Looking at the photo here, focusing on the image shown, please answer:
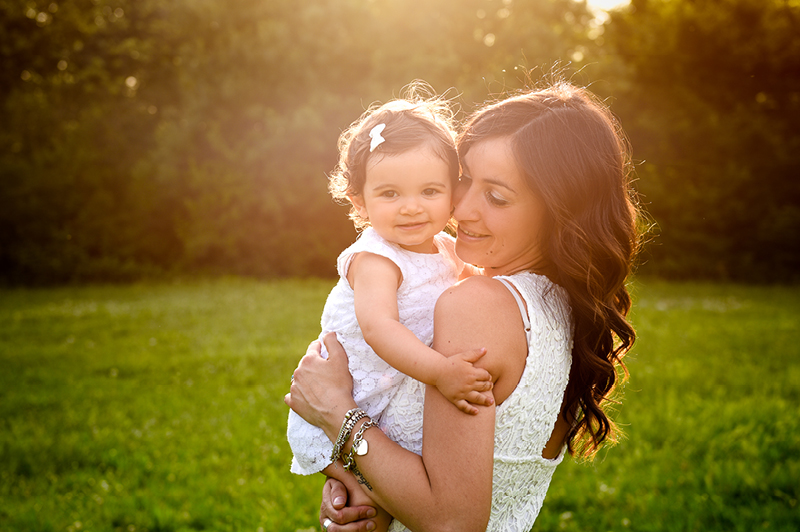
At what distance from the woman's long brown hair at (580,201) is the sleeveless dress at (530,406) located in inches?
3.5

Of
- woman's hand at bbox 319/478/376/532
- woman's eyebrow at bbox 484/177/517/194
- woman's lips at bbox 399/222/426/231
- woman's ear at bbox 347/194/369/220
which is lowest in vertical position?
woman's hand at bbox 319/478/376/532

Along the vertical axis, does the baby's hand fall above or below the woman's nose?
below

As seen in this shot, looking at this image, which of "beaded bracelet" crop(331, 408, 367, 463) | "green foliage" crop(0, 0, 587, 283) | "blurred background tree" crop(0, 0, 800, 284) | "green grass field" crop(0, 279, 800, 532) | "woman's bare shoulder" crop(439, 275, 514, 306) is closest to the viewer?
"woman's bare shoulder" crop(439, 275, 514, 306)

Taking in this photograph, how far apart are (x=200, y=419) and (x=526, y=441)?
17.1 ft

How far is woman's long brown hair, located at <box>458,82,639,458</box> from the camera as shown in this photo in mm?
1894

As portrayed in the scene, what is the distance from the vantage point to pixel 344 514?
190 cm

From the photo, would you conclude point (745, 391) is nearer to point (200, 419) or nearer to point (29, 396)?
point (200, 419)

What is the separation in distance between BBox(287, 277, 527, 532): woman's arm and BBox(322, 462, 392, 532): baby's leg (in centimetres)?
9

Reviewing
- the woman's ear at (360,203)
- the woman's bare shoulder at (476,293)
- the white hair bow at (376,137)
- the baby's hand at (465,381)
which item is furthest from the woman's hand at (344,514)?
the white hair bow at (376,137)

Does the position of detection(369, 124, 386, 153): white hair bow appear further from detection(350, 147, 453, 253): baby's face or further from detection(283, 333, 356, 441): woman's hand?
detection(283, 333, 356, 441): woman's hand

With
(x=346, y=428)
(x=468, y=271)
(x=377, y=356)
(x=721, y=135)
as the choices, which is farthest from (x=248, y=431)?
(x=721, y=135)

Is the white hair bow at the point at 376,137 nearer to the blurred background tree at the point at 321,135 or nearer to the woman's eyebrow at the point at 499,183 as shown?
the woman's eyebrow at the point at 499,183

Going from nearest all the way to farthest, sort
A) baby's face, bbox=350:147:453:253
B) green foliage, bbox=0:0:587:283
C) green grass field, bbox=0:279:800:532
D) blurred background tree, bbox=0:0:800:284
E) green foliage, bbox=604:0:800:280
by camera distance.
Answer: baby's face, bbox=350:147:453:253 → green grass field, bbox=0:279:800:532 → green foliage, bbox=0:0:587:283 → blurred background tree, bbox=0:0:800:284 → green foliage, bbox=604:0:800:280

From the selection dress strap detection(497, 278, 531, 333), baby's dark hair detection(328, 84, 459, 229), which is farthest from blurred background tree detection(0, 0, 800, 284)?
dress strap detection(497, 278, 531, 333)
